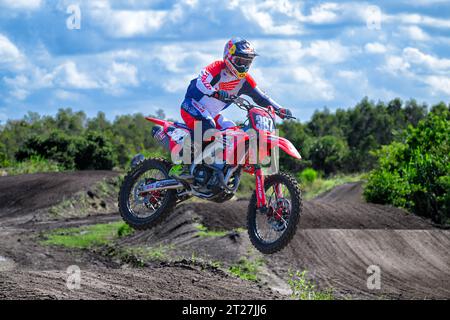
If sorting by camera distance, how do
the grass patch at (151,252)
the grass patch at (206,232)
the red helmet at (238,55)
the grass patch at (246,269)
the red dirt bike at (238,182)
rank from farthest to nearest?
the grass patch at (206,232)
the grass patch at (151,252)
the grass patch at (246,269)
the red dirt bike at (238,182)
the red helmet at (238,55)

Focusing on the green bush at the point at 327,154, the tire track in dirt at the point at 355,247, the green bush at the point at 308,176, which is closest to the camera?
the tire track in dirt at the point at 355,247

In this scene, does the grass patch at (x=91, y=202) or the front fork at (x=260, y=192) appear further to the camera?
the grass patch at (x=91, y=202)

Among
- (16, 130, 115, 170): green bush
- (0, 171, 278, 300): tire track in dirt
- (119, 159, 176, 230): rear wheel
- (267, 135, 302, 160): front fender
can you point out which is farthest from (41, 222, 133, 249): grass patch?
(267, 135, 302, 160): front fender

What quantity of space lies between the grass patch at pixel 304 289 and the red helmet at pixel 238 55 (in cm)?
1095

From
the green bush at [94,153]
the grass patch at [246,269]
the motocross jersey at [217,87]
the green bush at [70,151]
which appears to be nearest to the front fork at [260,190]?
the motocross jersey at [217,87]

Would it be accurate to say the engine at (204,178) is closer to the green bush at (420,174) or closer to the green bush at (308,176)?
the green bush at (420,174)

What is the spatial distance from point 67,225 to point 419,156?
57.0ft

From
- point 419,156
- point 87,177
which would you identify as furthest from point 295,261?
point 87,177

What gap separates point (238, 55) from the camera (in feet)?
36.0

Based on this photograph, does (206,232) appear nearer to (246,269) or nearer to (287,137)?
(246,269)

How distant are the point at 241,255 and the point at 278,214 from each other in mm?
13409

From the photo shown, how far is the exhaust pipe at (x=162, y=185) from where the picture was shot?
12438 millimetres

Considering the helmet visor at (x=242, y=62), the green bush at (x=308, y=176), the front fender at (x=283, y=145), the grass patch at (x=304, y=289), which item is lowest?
the grass patch at (x=304, y=289)
